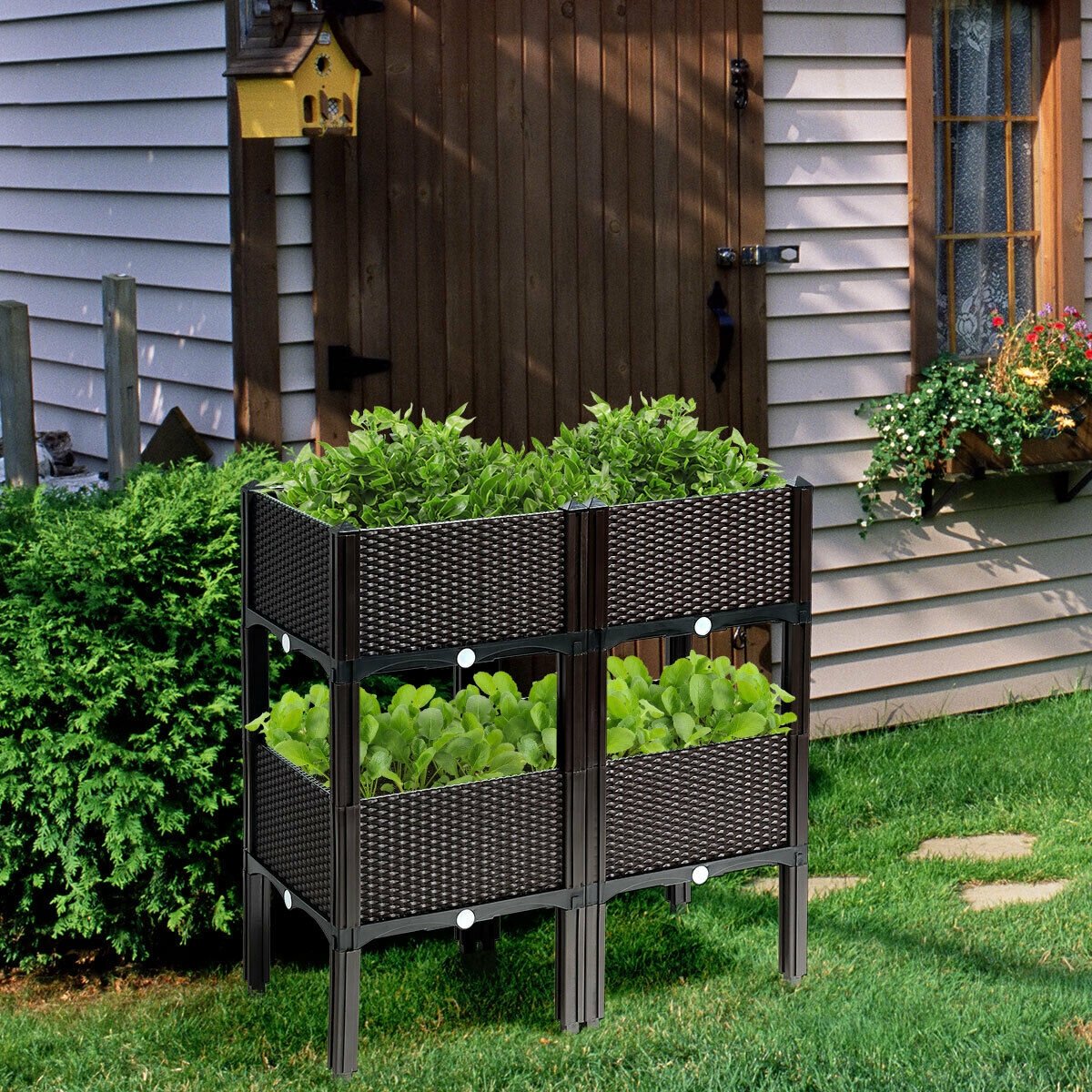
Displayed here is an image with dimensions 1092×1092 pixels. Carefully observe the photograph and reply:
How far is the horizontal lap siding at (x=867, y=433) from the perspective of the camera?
5988mm

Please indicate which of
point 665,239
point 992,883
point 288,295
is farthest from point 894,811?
point 288,295

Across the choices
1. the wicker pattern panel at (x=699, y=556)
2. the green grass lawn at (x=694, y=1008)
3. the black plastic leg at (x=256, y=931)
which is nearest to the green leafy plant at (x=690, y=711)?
the wicker pattern panel at (x=699, y=556)

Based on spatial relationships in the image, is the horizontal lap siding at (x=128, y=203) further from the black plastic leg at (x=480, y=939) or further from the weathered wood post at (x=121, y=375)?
the black plastic leg at (x=480, y=939)

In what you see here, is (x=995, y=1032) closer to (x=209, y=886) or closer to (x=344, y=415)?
(x=209, y=886)

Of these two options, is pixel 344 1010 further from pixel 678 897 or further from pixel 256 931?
pixel 678 897

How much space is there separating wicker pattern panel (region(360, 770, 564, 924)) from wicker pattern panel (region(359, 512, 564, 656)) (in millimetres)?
323

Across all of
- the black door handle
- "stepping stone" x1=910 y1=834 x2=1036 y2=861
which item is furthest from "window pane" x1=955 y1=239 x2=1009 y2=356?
"stepping stone" x1=910 y1=834 x2=1036 y2=861

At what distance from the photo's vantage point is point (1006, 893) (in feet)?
16.1

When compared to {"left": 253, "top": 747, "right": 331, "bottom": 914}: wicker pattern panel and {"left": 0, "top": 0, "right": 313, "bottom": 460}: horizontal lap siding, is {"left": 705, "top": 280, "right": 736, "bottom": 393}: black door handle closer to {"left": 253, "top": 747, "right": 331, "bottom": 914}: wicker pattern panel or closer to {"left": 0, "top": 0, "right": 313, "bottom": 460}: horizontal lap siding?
{"left": 0, "top": 0, "right": 313, "bottom": 460}: horizontal lap siding

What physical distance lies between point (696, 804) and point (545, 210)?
2178mm

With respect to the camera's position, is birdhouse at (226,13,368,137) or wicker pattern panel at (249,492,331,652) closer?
wicker pattern panel at (249,492,331,652)

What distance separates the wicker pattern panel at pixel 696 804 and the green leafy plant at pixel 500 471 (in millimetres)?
589

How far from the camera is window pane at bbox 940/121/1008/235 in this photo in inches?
252

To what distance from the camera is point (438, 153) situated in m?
5.17
